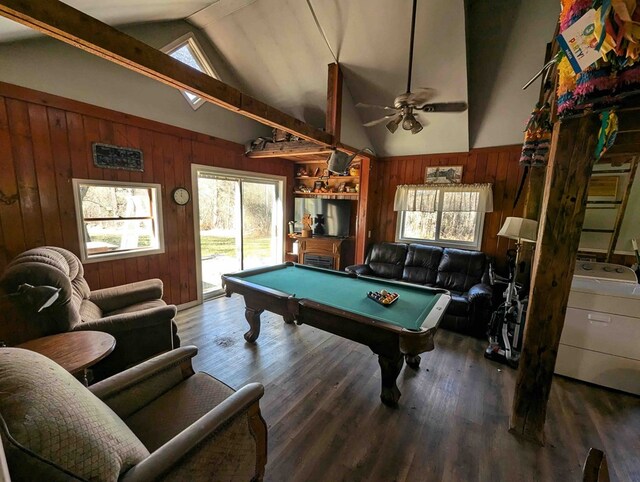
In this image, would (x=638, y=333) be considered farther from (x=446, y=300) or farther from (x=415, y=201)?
(x=415, y=201)

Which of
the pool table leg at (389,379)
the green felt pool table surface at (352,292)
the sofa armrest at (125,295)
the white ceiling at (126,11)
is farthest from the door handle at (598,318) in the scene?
the white ceiling at (126,11)

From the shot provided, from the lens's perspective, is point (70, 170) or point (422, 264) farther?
point (422, 264)

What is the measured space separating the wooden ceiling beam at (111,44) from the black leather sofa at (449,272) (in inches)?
102

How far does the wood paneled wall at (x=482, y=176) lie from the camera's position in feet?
12.8

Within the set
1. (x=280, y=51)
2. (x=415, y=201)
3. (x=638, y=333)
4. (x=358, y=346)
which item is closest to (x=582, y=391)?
(x=638, y=333)

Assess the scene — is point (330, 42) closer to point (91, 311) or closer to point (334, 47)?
point (334, 47)

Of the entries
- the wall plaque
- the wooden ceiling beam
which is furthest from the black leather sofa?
the wall plaque

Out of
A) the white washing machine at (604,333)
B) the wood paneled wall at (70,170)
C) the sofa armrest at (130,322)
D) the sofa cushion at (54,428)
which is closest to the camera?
the sofa cushion at (54,428)

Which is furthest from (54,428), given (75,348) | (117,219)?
(117,219)

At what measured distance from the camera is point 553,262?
165 centimetres

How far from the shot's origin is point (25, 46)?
2371 mm

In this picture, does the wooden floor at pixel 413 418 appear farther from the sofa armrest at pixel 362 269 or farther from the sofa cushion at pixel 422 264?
the sofa armrest at pixel 362 269

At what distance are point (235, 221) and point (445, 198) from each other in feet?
12.0

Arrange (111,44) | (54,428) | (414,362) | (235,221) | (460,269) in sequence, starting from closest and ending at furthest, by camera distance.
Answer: (54,428) → (111,44) → (414,362) → (460,269) → (235,221)
